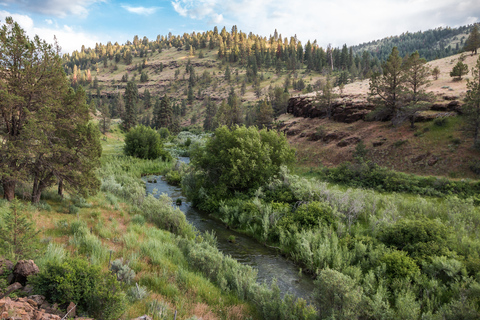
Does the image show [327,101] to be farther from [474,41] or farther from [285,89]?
[474,41]

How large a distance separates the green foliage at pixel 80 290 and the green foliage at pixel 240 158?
15464 millimetres

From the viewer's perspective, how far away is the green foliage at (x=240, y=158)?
69.2 feet

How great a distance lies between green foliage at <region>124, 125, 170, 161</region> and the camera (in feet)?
128

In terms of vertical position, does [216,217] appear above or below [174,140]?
below

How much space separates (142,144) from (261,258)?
31.3 metres

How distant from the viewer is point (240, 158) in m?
21.2

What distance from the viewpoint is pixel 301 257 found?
12.7 metres

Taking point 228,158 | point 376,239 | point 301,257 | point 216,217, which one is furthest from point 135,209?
point 376,239

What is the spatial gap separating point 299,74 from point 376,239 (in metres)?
119

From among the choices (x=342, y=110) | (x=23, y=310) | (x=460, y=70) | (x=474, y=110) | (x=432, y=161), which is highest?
(x=460, y=70)

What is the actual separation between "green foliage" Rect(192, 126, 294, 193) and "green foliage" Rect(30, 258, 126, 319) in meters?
15.5

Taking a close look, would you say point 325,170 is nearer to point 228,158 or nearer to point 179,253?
point 228,158

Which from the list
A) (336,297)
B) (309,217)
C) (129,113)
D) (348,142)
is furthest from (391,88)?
(129,113)

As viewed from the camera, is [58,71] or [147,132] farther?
[147,132]
